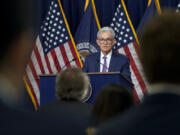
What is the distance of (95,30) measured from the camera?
25.1 feet

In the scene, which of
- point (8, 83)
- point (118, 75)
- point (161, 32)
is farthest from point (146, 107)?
point (118, 75)

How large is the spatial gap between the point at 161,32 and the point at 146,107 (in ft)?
0.55

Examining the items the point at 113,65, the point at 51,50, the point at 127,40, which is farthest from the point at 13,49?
the point at 51,50

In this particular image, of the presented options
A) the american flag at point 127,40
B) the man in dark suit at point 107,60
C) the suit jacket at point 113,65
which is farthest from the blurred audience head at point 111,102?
the american flag at point 127,40

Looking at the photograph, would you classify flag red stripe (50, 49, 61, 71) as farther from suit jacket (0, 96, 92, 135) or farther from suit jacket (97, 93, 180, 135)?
suit jacket (97, 93, 180, 135)

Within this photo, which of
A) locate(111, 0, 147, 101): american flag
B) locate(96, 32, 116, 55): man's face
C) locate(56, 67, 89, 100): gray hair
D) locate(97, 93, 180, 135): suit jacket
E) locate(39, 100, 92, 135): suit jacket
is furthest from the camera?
locate(111, 0, 147, 101): american flag

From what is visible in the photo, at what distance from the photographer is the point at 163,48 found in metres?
0.73

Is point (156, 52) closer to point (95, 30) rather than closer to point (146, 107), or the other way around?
A: point (146, 107)

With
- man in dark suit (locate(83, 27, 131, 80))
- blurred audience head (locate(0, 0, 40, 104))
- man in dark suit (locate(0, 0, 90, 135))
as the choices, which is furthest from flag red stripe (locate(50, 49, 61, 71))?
blurred audience head (locate(0, 0, 40, 104))

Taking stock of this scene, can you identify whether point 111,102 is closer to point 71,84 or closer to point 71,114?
point 71,114

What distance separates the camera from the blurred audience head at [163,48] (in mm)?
726

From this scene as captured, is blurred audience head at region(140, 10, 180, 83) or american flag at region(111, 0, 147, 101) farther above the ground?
blurred audience head at region(140, 10, 180, 83)

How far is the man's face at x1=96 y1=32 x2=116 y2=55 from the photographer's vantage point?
544 cm

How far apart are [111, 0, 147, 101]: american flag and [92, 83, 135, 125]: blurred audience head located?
5816 mm
